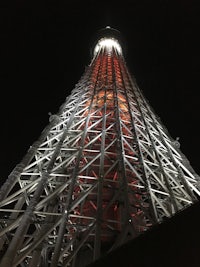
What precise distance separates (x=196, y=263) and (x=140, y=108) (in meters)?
17.7

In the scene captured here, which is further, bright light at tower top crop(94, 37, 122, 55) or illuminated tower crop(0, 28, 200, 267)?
bright light at tower top crop(94, 37, 122, 55)

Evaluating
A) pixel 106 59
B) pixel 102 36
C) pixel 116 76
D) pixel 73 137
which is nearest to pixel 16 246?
pixel 73 137

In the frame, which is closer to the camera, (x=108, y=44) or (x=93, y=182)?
(x=93, y=182)

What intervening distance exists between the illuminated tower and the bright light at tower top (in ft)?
32.0

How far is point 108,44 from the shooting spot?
135 feet

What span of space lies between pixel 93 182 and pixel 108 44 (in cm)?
2718

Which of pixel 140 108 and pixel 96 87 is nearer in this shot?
pixel 140 108

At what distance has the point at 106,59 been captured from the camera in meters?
35.5

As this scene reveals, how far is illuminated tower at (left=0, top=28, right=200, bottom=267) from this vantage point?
11281 mm

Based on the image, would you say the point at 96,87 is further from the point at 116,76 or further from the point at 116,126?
the point at 116,126

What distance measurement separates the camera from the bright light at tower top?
4025cm

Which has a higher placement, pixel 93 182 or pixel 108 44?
pixel 108 44

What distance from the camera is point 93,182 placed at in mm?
16203

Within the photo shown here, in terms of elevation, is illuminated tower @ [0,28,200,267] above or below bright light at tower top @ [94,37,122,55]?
below
